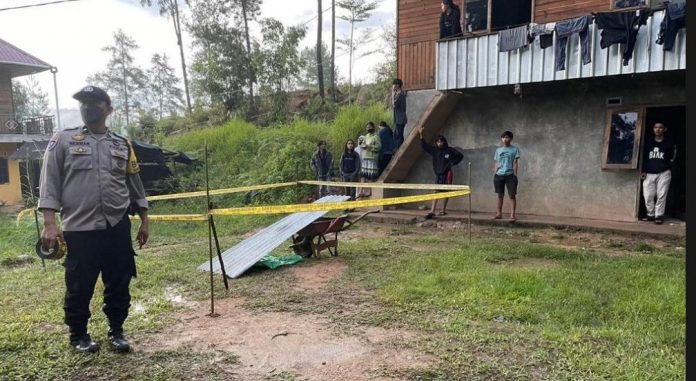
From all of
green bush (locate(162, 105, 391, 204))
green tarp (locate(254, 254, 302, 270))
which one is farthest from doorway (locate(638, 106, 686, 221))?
green bush (locate(162, 105, 391, 204))

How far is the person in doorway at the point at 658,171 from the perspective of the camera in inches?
307

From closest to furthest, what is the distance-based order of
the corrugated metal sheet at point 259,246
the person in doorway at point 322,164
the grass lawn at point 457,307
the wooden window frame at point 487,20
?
1. the grass lawn at point 457,307
2. the corrugated metal sheet at point 259,246
3. the wooden window frame at point 487,20
4. the person in doorway at point 322,164

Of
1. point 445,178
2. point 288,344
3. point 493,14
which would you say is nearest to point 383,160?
point 445,178

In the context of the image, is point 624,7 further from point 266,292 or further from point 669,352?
point 266,292

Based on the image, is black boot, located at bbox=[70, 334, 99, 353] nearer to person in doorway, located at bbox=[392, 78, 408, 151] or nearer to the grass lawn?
the grass lawn

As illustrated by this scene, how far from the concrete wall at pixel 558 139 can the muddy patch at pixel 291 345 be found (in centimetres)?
650

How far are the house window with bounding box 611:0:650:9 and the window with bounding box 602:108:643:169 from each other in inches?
66.0

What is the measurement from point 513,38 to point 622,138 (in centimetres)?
256

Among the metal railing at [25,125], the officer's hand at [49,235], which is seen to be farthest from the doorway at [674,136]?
the metal railing at [25,125]

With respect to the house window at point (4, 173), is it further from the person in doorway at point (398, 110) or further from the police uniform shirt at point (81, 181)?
the police uniform shirt at point (81, 181)

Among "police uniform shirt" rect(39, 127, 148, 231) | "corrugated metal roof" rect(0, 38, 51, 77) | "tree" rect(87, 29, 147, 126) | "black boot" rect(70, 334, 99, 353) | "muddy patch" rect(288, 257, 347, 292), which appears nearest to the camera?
"police uniform shirt" rect(39, 127, 148, 231)

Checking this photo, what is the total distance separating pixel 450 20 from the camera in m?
9.49

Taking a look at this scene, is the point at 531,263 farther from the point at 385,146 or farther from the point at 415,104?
the point at 415,104

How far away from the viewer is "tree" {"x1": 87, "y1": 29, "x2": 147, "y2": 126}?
132 ft
